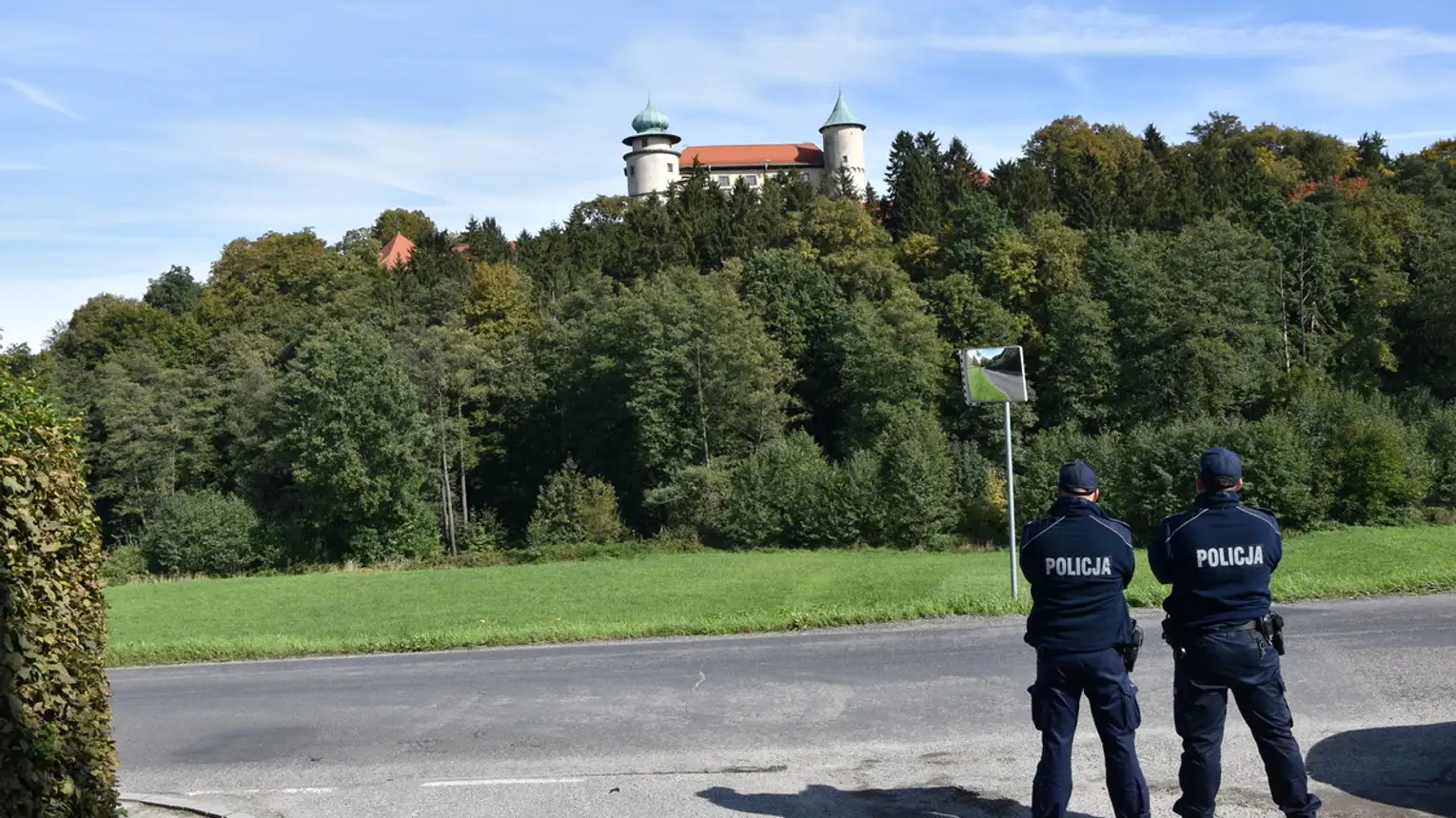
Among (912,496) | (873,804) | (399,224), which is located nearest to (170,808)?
(873,804)

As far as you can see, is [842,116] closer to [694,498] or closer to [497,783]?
[694,498]

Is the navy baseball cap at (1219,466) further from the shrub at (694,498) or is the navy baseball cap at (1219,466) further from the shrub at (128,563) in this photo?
the shrub at (128,563)

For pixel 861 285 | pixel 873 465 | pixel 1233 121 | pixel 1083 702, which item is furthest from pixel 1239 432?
pixel 1233 121

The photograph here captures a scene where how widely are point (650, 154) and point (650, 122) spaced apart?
3536 millimetres

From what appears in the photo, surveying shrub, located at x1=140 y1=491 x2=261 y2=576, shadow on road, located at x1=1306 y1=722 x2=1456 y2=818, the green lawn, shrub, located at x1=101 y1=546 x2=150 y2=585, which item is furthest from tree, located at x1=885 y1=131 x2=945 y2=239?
shadow on road, located at x1=1306 y1=722 x2=1456 y2=818

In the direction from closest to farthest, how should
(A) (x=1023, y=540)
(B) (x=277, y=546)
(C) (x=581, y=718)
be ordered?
1. (A) (x=1023, y=540)
2. (C) (x=581, y=718)
3. (B) (x=277, y=546)

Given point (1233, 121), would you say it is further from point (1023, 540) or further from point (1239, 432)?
point (1023, 540)

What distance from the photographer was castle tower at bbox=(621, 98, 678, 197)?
129625 millimetres

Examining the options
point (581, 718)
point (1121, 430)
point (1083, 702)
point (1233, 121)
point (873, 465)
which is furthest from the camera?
point (1233, 121)

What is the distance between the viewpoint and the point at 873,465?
49.2 metres

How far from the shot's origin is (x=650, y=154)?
→ 130 meters

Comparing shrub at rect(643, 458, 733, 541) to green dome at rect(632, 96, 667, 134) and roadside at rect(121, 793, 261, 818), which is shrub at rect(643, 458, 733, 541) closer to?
roadside at rect(121, 793, 261, 818)

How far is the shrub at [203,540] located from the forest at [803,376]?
13 cm

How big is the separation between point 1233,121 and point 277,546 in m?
90.5
